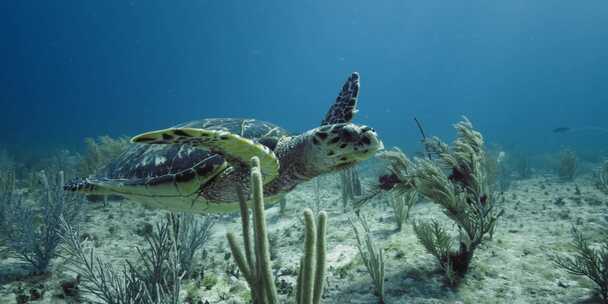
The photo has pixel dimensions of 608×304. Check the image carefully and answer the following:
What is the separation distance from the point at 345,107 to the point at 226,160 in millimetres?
1837

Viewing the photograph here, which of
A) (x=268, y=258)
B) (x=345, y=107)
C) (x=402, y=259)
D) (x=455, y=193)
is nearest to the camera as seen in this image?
(x=268, y=258)

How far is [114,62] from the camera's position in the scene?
429 feet

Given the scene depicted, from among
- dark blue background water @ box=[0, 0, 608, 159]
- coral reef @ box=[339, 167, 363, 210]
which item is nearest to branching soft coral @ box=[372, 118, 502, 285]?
coral reef @ box=[339, 167, 363, 210]

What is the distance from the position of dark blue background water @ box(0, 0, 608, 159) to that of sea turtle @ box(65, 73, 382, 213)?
270ft

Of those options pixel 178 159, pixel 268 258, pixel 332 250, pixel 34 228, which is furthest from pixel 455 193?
pixel 34 228

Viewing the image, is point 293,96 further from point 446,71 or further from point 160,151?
point 160,151

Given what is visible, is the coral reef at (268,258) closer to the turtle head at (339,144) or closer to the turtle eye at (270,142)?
the turtle head at (339,144)

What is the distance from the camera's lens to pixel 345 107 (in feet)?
13.6

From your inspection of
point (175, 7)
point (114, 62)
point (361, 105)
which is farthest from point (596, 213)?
point (361, 105)

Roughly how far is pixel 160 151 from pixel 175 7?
352 feet

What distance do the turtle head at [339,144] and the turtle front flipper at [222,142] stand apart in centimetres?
47

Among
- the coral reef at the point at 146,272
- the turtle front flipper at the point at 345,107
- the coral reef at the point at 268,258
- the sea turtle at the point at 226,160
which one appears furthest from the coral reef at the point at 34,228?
the turtle front flipper at the point at 345,107

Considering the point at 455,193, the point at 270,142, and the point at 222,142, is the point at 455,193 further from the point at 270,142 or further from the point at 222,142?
the point at 222,142

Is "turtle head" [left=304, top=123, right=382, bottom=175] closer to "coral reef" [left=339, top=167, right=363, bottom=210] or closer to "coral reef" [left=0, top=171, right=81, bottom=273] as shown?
"coral reef" [left=0, top=171, right=81, bottom=273]
